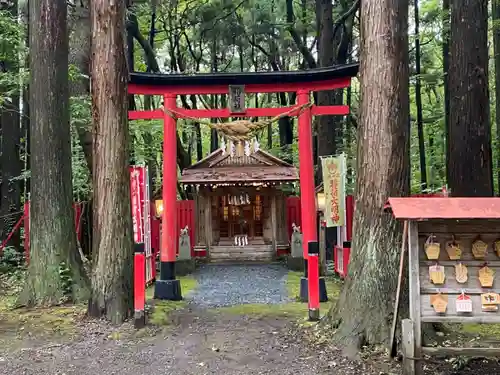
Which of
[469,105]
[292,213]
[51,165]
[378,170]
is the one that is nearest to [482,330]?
[378,170]

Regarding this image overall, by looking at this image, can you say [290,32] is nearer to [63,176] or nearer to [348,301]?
[63,176]

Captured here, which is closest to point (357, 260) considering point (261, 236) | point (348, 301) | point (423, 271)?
point (348, 301)

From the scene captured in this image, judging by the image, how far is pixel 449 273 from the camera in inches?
180

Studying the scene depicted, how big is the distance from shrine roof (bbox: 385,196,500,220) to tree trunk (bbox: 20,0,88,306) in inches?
232

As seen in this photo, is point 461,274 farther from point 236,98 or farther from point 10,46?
point 10,46

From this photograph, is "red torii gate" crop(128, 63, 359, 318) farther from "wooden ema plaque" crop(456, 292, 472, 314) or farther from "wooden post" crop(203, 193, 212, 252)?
"wooden post" crop(203, 193, 212, 252)

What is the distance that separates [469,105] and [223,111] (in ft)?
14.0

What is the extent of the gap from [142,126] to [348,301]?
39.5 feet

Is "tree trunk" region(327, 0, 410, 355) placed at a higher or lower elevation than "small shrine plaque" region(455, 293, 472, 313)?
higher

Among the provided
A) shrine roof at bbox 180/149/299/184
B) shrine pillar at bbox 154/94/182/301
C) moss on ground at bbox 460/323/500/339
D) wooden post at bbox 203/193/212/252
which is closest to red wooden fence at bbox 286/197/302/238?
shrine roof at bbox 180/149/299/184

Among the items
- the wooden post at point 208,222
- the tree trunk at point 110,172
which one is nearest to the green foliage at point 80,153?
the wooden post at point 208,222

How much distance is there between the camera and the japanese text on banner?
10.8m

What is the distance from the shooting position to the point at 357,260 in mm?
5633

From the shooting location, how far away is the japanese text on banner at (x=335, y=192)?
10.8 metres
